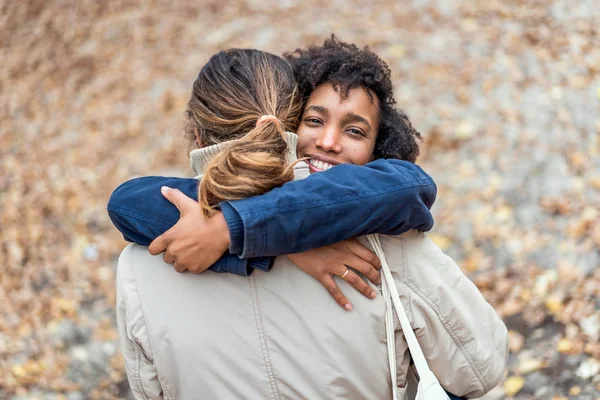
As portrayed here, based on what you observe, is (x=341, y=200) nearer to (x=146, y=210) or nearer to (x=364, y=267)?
(x=364, y=267)

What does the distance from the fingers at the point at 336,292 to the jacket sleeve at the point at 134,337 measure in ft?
1.46

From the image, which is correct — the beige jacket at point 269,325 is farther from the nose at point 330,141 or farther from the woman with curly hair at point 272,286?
the nose at point 330,141

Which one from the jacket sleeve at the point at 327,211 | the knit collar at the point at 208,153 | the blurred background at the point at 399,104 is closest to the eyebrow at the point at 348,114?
the knit collar at the point at 208,153

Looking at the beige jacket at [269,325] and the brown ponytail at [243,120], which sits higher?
the brown ponytail at [243,120]

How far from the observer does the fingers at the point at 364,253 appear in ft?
5.44

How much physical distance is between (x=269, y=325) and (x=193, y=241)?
268 mm

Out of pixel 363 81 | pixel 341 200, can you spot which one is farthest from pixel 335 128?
pixel 341 200

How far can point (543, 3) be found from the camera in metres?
5.66

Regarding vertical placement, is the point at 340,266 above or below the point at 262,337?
above

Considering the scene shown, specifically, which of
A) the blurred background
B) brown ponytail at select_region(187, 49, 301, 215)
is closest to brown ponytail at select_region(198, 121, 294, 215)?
brown ponytail at select_region(187, 49, 301, 215)

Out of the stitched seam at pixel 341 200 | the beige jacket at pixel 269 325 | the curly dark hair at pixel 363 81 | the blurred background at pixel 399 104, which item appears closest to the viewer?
the stitched seam at pixel 341 200

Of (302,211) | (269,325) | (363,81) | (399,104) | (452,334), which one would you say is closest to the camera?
(302,211)

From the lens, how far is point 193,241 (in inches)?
61.2

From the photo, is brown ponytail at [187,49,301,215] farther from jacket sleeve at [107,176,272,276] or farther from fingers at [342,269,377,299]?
fingers at [342,269,377,299]
